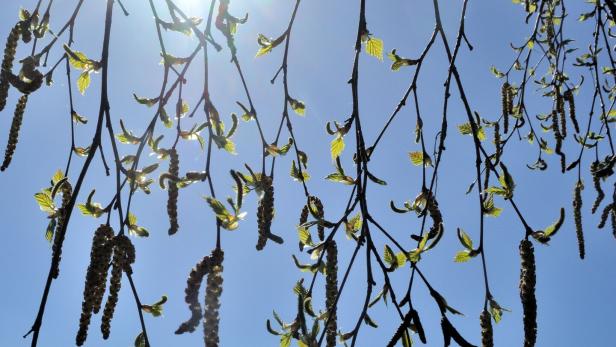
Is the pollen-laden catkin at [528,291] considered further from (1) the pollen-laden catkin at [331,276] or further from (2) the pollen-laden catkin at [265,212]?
(2) the pollen-laden catkin at [265,212]

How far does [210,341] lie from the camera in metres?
1.42

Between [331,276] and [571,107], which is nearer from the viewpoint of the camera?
[331,276]

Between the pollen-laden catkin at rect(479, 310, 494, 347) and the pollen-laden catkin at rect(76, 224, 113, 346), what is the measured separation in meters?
1.23

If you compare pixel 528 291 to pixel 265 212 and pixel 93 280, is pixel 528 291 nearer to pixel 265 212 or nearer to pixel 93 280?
pixel 265 212

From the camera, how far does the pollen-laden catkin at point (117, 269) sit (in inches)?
70.1

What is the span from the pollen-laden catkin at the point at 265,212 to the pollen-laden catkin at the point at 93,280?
1.70 feet

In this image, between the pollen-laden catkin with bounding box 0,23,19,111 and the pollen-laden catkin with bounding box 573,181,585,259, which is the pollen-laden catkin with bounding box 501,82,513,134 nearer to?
the pollen-laden catkin with bounding box 573,181,585,259

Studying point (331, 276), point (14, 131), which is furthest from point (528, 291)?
point (14, 131)

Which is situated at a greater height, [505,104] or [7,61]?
[505,104]

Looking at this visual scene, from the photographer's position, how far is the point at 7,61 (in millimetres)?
2129

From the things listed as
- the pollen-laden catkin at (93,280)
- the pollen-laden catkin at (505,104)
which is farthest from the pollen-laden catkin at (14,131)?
the pollen-laden catkin at (505,104)

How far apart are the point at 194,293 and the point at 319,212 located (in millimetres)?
1012

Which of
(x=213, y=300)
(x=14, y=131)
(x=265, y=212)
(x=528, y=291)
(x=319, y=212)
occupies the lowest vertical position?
(x=213, y=300)

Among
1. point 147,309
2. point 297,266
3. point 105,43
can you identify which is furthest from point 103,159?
point 297,266
